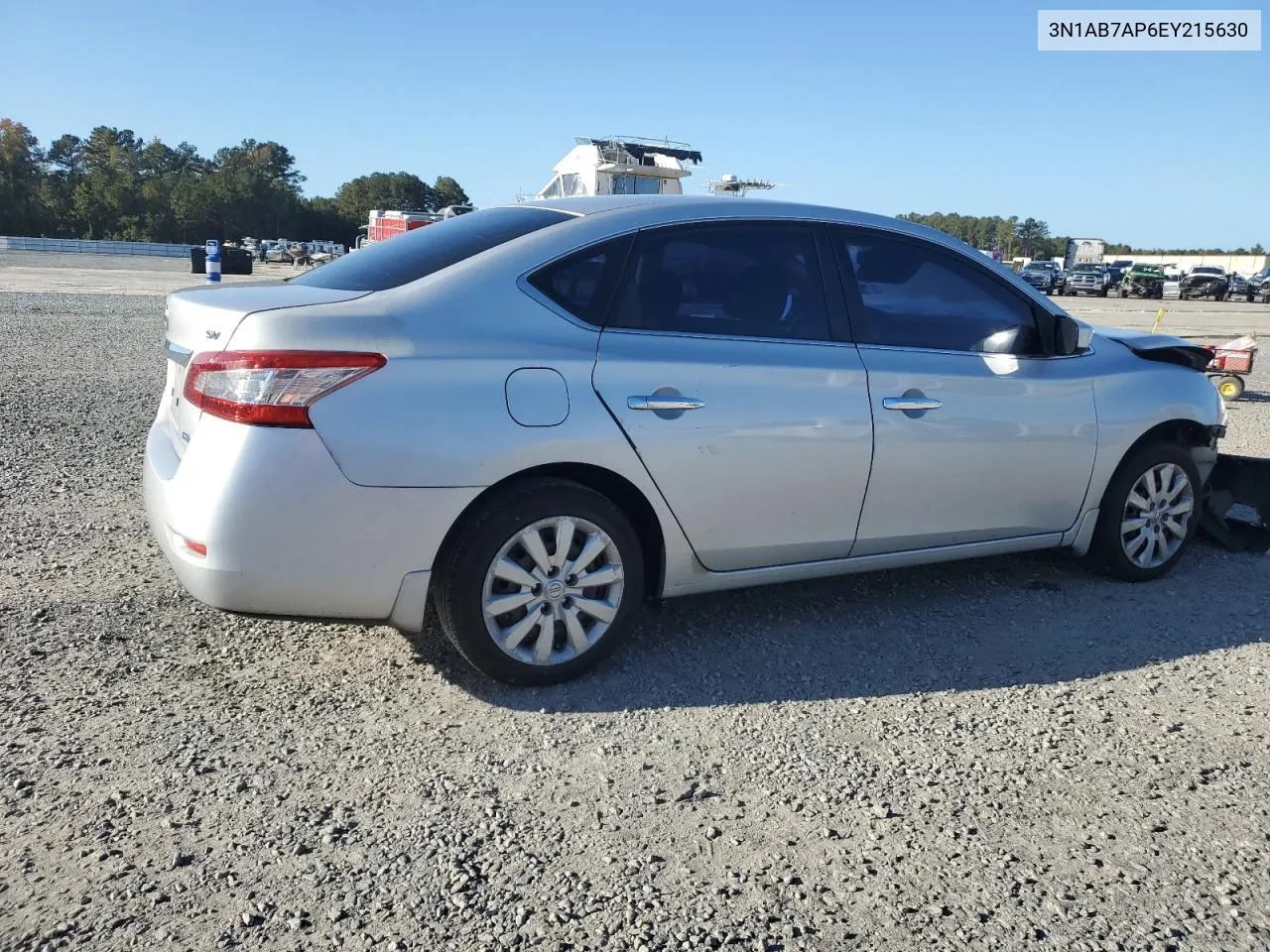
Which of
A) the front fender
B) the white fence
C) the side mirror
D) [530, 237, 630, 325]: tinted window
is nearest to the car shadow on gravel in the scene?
the front fender

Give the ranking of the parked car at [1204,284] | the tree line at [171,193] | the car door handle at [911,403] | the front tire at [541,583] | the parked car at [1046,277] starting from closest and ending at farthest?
the front tire at [541,583] < the car door handle at [911,403] < the parked car at [1204,284] < the parked car at [1046,277] < the tree line at [171,193]

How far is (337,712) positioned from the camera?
134 inches

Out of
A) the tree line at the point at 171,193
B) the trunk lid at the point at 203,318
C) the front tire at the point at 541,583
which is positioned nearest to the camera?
the trunk lid at the point at 203,318

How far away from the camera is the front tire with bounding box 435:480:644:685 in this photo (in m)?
3.40

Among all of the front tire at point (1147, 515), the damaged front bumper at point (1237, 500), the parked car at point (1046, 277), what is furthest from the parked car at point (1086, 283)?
the front tire at point (1147, 515)

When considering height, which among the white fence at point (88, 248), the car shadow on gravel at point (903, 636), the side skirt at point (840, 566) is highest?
the white fence at point (88, 248)

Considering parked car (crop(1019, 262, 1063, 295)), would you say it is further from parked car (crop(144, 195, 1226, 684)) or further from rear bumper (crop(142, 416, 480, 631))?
rear bumper (crop(142, 416, 480, 631))

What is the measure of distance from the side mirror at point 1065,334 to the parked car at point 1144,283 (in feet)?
168

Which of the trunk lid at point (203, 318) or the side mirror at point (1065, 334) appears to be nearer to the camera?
the trunk lid at point (203, 318)

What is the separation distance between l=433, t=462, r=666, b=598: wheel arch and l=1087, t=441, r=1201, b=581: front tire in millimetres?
2365

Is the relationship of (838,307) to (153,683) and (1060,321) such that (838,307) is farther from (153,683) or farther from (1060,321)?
(153,683)

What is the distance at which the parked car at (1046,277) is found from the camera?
47947mm

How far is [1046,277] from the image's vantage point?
48.5 meters

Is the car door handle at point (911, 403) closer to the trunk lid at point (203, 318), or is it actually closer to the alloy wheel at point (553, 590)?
the alloy wheel at point (553, 590)
